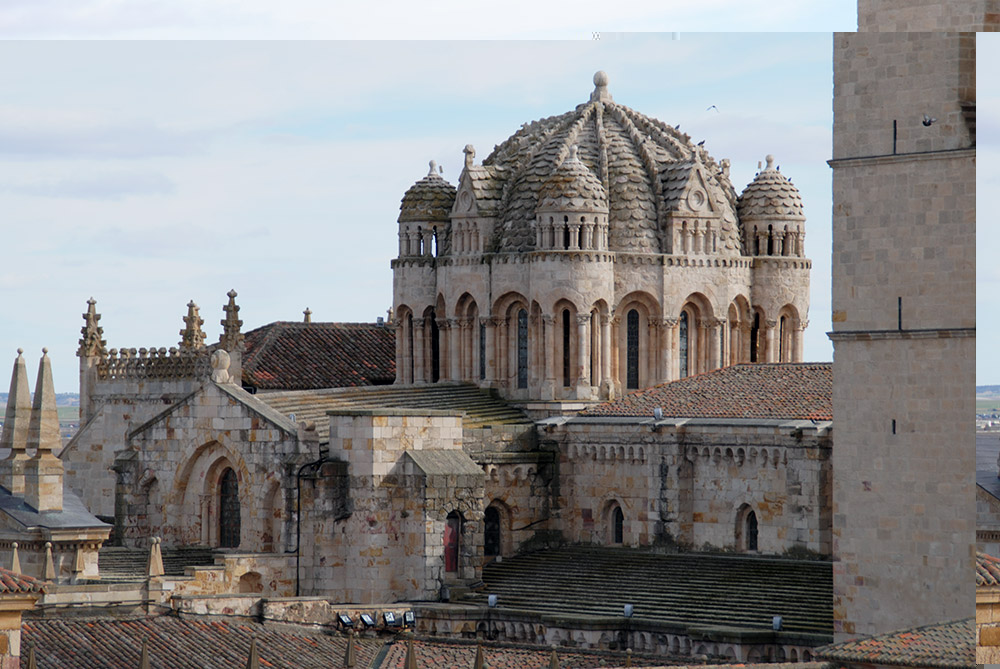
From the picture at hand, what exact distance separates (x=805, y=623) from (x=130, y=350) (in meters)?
28.6

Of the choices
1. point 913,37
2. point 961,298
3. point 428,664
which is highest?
point 913,37

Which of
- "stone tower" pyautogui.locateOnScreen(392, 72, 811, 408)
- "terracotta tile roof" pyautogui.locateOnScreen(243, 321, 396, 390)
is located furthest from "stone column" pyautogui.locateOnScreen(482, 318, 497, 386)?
"terracotta tile roof" pyautogui.locateOnScreen(243, 321, 396, 390)

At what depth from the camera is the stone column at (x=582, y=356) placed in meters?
69.1

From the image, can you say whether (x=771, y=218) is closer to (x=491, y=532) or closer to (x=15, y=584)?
(x=491, y=532)

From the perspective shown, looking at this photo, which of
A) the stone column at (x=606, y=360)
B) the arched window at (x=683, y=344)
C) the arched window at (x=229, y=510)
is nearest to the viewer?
the arched window at (x=229, y=510)

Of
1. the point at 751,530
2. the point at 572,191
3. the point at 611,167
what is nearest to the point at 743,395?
the point at 751,530

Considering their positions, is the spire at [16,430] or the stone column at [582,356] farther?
the stone column at [582,356]

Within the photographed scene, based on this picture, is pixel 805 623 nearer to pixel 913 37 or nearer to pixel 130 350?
pixel 913 37

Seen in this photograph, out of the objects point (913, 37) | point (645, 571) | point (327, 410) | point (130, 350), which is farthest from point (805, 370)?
point (130, 350)

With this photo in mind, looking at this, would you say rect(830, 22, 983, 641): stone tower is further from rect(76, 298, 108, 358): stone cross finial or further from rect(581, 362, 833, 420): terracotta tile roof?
rect(76, 298, 108, 358): stone cross finial

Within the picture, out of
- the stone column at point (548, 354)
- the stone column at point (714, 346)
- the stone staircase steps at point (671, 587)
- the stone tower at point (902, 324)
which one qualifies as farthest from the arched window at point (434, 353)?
the stone tower at point (902, 324)

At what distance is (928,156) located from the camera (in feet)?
170

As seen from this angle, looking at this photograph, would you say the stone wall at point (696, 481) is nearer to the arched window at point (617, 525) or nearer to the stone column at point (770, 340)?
the arched window at point (617, 525)

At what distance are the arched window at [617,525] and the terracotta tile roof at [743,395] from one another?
2476 mm
